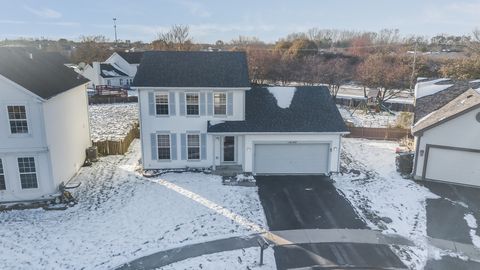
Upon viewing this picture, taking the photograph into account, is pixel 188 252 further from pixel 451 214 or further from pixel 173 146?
pixel 451 214

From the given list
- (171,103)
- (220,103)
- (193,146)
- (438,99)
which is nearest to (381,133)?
(438,99)

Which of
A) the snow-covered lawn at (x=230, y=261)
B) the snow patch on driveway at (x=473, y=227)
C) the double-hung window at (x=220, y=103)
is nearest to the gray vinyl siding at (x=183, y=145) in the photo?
the double-hung window at (x=220, y=103)

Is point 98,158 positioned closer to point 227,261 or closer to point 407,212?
point 227,261

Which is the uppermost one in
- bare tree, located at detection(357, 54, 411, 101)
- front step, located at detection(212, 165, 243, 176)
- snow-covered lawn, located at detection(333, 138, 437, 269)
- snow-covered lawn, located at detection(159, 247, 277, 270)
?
bare tree, located at detection(357, 54, 411, 101)

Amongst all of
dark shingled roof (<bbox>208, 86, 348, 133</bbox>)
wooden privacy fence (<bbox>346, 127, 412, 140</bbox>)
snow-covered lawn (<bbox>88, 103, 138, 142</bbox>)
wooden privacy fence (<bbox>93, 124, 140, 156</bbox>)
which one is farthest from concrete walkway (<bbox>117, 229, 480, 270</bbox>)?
snow-covered lawn (<bbox>88, 103, 138, 142</bbox>)

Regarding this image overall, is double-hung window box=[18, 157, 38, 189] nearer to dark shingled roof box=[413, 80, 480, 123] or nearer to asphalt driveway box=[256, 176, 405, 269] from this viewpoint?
asphalt driveway box=[256, 176, 405, 269]
